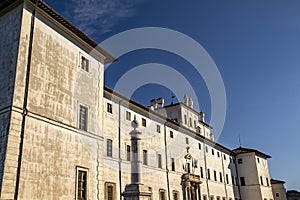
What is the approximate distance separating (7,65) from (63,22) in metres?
4.33

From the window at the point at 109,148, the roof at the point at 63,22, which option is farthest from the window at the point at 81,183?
the roof at the point at 63,22

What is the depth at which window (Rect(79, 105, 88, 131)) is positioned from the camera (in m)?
17.6

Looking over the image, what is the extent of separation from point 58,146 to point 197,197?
23.5 m

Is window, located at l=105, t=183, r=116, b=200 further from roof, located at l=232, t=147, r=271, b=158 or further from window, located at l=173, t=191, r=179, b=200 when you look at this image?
roof, located at l=232, t=147, r=271, b=158

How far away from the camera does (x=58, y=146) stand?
15.4 m

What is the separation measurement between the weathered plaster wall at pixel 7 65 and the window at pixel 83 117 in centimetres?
463

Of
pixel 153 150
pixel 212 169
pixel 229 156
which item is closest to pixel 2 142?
pixel 153 150

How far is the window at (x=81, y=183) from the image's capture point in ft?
52.9

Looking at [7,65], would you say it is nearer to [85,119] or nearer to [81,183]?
[85,119]

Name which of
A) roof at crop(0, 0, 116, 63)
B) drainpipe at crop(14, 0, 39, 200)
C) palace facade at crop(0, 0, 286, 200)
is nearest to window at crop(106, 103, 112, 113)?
palace facade at crop(0, 0, 286, 200)

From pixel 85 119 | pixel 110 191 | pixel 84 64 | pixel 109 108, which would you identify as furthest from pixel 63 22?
pixel 110 191

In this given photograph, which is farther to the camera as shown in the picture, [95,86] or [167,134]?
[167,134]

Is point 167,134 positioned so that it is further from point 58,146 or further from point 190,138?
point 58,146

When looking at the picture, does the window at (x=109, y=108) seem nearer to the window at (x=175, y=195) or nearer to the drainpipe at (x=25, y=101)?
the drainpipe at (x=25, y=101)
